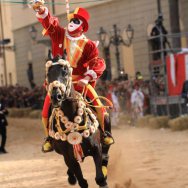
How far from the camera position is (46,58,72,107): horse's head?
9.53 metres

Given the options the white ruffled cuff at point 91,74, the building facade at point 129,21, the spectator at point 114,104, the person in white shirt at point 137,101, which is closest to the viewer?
the white ruffled cuff at point 91,74

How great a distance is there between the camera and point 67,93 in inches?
391

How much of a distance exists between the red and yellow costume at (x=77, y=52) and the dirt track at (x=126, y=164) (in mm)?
2008

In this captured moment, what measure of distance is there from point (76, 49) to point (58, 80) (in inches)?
59.0

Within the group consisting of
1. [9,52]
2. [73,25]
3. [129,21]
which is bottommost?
[73,25]

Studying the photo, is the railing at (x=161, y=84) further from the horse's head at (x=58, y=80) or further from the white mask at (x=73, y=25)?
the horse's head at (x=58, y=80)

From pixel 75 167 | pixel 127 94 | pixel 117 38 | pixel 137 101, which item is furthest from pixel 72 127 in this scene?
pixel 117 38

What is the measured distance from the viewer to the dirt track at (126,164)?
13.1m

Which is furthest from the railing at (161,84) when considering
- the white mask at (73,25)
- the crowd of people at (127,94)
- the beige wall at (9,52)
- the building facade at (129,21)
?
the beige wall at (9,52)

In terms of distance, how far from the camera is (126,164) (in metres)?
15.0

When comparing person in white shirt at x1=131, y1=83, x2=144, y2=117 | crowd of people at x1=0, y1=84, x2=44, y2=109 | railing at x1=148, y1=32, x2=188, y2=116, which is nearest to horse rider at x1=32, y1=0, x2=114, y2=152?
railing at x1=148, y1=32, x2=188, y2=116

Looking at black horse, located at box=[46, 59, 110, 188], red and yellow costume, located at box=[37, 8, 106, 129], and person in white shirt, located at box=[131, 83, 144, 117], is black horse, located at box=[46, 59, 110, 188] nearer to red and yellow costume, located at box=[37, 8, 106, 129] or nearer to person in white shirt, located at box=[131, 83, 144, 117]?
red and yellow costume, located at box=[37, 8, 106, 129]

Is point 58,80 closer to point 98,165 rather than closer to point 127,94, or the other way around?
point 98,165

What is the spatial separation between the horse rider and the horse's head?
0.97 m
